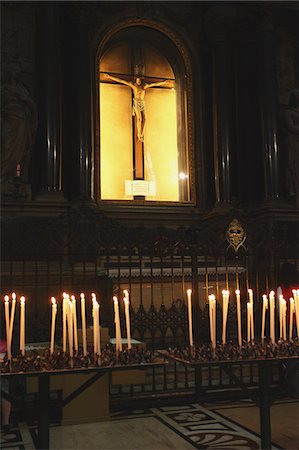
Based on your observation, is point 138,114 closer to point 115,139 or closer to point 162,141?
point 115,139

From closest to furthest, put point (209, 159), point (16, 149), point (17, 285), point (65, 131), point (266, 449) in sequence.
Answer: point (266, 449) → point (17, 285) → point (16, 149) → point (65, 131) → point (209, 159)

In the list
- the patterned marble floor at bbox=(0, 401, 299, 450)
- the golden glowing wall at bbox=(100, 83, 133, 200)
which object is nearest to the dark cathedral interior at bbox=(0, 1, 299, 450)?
the golden glowing wall at bbox=(100, 83, 133, 200)

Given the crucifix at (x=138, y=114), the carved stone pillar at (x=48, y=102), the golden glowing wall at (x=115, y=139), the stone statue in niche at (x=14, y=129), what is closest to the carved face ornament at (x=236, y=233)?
the crucifix at (x=138, y=114)

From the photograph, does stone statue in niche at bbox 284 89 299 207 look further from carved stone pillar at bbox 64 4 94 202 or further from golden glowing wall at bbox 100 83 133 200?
carved stone pillar at bbox 64 4 94 202

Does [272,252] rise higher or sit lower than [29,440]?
higher

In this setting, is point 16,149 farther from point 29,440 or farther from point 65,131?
point 29,440

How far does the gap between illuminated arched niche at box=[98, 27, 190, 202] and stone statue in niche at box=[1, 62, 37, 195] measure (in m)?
1.97

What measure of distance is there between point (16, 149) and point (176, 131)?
3.85m

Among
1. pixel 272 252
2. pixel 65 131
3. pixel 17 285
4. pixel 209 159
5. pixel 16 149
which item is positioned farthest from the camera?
pixel 209 159

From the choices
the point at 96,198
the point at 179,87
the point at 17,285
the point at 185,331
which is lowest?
the point at 185,331

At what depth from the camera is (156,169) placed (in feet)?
39.1

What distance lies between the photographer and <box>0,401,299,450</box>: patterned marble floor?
4.82 metres

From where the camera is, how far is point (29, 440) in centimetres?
502

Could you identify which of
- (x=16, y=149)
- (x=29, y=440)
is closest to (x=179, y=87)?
(x=16, y=149)
